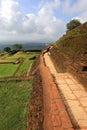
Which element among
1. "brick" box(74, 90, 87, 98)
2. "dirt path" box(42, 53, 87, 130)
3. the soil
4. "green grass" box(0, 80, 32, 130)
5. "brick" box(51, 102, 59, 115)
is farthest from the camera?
"green grass" box(0, 80, 32, 130)

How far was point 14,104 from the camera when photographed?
8328 millimetres

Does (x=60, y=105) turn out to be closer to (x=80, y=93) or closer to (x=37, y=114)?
(x=37, y=114)

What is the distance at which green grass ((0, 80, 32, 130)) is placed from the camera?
6.81 meters

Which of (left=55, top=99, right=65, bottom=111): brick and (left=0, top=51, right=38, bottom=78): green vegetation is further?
(left=0, top=51, right=38, bottom=78): green vegetation

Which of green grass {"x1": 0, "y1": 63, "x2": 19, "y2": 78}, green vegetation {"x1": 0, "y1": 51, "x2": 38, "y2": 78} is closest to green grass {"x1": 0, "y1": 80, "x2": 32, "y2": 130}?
green grass {"x1": 0, "y1": 63, "x2": 19, "y2": 78}

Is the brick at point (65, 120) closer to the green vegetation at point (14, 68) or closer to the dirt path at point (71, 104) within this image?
the dirt path at point (71, 104)

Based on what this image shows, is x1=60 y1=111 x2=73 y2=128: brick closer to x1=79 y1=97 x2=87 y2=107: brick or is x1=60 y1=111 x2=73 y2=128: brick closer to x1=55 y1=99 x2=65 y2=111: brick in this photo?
x1=55 y1=99 x2=65 y2=111: brick

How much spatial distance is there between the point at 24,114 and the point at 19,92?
232cm

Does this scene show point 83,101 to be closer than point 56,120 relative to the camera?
No

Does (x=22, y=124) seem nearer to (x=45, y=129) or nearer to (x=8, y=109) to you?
(x=8, y=109)

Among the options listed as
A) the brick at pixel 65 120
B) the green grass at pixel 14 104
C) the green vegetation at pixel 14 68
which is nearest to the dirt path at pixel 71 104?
the brick at pixel 65 120

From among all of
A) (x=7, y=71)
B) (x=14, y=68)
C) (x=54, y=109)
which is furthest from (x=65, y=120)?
(x=14, y=68)

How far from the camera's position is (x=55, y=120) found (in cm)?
426

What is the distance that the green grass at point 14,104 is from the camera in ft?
22.3
